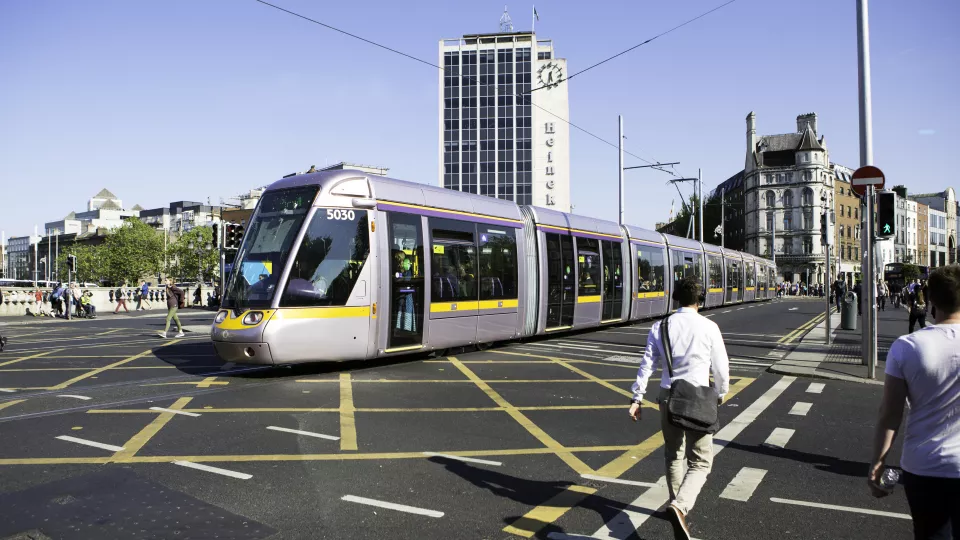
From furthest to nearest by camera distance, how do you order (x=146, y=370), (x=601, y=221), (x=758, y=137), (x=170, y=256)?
(x=758, y=137) < (x=170, y=256) < (x=601, y=221) < (x=146, y=370)

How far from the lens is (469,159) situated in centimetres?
8881

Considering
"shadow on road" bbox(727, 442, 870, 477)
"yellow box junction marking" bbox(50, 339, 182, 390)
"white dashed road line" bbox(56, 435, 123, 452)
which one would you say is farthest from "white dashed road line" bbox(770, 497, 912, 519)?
"yellow box junction marking" bbox(50, 339, 182, 390)

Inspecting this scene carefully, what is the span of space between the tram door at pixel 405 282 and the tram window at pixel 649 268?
1153cm

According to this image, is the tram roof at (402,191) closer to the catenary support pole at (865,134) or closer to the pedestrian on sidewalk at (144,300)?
the catenary support pole at (865,134)

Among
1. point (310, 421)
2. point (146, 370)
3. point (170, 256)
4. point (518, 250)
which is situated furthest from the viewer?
point (170, 256)

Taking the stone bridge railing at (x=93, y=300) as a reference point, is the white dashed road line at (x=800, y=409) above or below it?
below

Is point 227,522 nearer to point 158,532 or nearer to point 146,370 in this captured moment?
point 158,532

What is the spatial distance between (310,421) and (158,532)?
3.27m

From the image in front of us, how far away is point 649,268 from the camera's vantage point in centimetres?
2317

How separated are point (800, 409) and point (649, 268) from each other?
1450 centimetres

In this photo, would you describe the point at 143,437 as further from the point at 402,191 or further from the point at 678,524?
the point at 402,191

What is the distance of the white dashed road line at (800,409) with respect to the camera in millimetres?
8602

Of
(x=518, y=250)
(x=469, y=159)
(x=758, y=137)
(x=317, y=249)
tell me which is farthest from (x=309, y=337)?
(x=758, y=137)

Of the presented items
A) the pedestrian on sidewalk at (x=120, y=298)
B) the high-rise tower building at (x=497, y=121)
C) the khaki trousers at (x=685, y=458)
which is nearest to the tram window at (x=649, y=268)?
the khaki trousers at (x=685, y=458)
